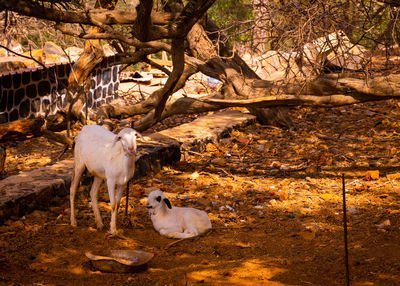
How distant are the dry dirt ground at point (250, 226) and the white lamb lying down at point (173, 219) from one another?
0.34 feet

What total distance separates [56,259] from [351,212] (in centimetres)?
331

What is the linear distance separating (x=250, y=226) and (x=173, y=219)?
0.90 m

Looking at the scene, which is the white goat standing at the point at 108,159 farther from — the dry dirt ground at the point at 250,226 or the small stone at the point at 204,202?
the small stone at the point at 204,202

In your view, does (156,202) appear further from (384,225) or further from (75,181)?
(384,225)

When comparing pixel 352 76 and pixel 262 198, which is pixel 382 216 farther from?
pixel 352 76

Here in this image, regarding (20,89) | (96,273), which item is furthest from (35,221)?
(20,89)

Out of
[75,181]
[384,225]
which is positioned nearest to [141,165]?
[75,181]

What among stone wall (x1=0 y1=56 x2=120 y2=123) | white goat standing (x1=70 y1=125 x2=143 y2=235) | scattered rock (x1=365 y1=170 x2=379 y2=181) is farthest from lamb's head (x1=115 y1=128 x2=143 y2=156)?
stone wall (x1=0 y1=56 x2=120 y2=123)

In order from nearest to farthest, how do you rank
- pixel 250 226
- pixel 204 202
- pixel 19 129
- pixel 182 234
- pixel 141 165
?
pixel 19 129 < pixel 182 234 < pixel 250 226 < pixel 204 202 < pixel 141 165

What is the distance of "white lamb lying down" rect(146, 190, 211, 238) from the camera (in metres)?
5.23

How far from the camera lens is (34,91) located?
11102 millimetres

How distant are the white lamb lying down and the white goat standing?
1.29 ft

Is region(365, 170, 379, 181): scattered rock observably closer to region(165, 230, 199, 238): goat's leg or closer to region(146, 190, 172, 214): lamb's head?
region(165, 230, 199, 238): goat's leg

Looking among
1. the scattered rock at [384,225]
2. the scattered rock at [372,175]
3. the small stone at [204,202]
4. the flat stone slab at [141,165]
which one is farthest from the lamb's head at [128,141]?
the scattered rock at [372,175]
